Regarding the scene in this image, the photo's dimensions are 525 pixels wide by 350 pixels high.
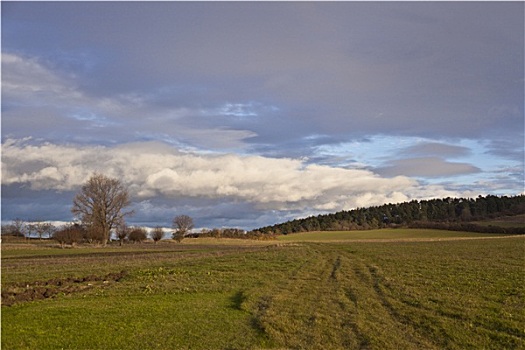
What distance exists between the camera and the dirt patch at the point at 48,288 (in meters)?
21.2

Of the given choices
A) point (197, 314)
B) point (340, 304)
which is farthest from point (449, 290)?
point (197, 314)

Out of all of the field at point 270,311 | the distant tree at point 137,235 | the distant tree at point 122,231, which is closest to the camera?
the field at point 270,311

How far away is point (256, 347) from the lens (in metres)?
13.1

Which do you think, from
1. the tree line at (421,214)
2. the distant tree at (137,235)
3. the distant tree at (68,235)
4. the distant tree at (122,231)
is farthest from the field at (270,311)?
the tree line at (421,214)

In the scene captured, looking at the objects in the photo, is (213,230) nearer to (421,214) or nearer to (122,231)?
(122,231)

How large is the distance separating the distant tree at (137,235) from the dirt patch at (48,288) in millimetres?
82013

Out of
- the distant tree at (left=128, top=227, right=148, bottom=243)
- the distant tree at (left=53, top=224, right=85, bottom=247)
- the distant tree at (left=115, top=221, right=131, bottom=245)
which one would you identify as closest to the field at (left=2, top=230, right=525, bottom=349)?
the distant tree at (left=53, top=224, right=85, bottom=247)

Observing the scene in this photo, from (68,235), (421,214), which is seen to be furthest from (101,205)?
(421,214)

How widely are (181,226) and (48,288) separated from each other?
93.1 meters

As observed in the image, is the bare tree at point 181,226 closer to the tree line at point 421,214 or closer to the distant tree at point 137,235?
the distant tree at point 137,235

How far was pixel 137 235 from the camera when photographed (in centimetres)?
11031

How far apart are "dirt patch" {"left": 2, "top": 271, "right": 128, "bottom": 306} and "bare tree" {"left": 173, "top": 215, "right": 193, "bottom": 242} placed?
8471 cm

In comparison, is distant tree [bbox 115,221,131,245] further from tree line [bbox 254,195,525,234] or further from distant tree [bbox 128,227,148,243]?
tree line [bbox 254,195,525,234]

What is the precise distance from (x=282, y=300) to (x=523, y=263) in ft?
76.0
